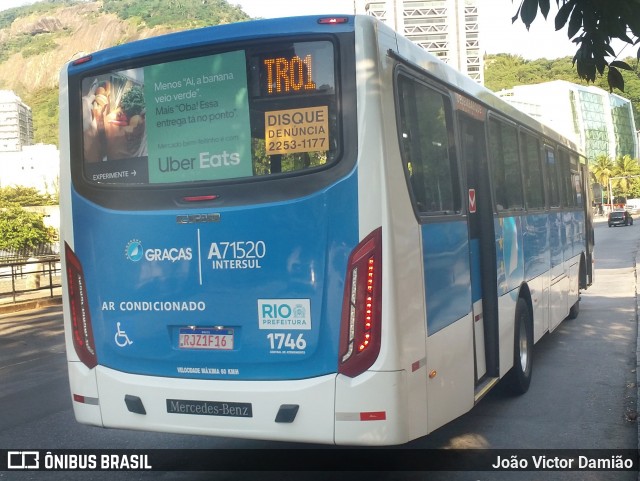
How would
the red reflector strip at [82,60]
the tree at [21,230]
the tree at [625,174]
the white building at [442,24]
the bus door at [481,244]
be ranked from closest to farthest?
the red reflector strip at [82,60] → the bus door at [481,244] → the tree at [21,230] → the tree at [625,174] → the white building at [442,24]

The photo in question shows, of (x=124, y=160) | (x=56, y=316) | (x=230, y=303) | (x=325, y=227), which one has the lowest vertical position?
(x=56, y=316)

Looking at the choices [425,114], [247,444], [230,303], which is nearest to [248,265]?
[230,303]

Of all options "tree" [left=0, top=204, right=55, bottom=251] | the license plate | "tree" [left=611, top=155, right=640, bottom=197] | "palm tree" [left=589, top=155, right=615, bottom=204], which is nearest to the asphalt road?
the license plate

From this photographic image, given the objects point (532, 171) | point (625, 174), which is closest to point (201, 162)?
point (532, 171)

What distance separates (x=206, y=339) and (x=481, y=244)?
117 inches

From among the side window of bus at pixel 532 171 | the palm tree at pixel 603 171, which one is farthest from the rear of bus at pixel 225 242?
the palm tree at pixel 603 171

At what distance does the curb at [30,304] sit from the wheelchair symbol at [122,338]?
1577 cm

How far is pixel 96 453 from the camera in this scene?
20.9ft

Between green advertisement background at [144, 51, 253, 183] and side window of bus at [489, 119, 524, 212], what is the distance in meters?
3.12

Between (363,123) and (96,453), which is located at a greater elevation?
(363,123)

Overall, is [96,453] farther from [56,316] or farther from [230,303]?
[56,316]

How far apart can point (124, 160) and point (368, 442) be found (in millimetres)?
2456

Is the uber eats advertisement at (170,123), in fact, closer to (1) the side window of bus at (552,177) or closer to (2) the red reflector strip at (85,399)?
(2) the red reflector strip at (85,399)

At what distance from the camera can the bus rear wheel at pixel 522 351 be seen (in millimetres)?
7949
